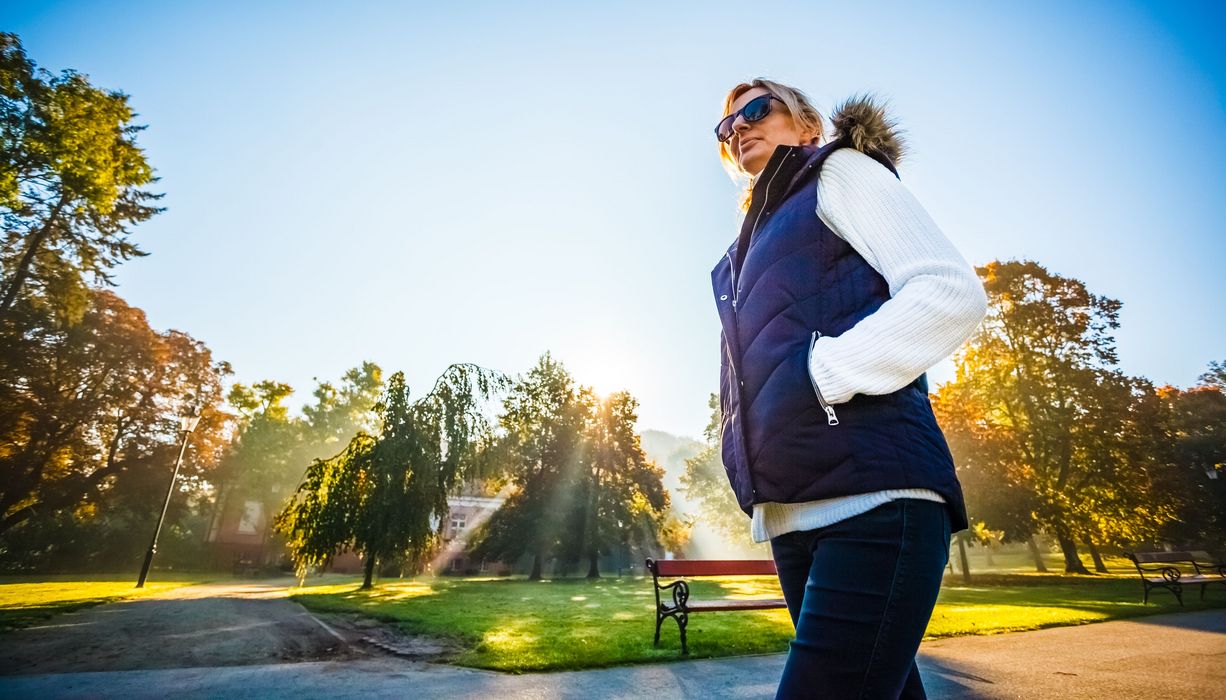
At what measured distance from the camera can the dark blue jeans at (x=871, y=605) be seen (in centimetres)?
96

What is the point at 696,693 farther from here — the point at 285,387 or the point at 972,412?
the point at 285,387

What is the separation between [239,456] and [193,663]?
45564 millimetres

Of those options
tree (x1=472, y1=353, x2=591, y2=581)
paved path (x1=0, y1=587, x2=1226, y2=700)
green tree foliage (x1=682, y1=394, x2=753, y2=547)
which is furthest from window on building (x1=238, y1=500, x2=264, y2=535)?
paved path (x1=0, y1=587, x2=1226, y2=700)

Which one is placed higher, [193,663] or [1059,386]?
[1059,386]

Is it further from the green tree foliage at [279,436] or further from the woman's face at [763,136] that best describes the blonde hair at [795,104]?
the green tree foliage at [279,436]

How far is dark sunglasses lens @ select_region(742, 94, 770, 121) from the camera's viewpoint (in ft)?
5.95

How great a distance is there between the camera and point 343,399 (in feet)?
163

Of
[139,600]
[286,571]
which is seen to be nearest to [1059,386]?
[139,600]

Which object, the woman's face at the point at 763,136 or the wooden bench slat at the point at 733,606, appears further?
the wooden bench slat at the point at 733,606

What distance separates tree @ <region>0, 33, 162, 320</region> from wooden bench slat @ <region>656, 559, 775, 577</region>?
21.0 meters

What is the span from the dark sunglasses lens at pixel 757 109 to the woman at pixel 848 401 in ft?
1.10

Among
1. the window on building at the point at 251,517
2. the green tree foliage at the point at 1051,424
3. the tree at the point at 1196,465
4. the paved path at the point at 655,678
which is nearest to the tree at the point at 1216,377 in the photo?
the tree at the point at 1196,465

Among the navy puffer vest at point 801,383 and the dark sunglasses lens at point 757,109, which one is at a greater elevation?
the dark sunglasses lens at point 757,109

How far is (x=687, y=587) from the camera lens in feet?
20.2
